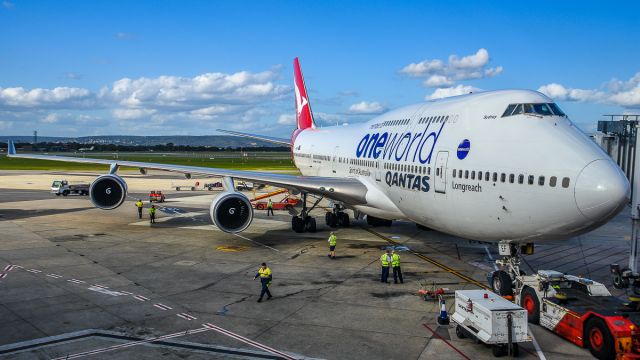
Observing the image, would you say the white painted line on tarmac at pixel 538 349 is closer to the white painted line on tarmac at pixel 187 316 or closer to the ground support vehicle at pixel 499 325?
the ground support vehicle at pixel 499 325

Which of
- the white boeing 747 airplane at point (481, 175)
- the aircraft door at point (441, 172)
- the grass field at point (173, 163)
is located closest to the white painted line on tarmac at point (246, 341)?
the white boeing 747 airplane at point (481, 175)

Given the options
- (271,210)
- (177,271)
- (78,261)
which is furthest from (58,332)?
(271,210)

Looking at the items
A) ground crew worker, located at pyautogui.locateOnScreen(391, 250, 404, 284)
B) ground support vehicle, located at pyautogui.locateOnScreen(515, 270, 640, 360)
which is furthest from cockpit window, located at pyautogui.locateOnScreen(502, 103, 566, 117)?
ground crew worker, located at pyautogui.locateOnScreen(391, 250, 404, 284)

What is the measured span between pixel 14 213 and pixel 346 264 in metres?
25.7

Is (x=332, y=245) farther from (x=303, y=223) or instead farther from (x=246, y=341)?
(x=246, y=341)

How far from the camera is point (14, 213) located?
1357 inches

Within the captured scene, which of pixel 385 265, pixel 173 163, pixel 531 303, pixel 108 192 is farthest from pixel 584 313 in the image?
pixel 173 163

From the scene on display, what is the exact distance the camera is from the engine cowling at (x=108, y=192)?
92.6ft

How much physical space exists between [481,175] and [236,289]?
337 inches

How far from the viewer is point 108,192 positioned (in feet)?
93.1

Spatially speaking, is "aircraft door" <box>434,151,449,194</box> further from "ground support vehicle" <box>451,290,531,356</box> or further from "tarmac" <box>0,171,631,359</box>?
"ground support vehicle" <box>451,290,531,356</box>

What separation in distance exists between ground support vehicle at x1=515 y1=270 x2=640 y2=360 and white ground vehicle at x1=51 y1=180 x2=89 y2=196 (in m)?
42.7

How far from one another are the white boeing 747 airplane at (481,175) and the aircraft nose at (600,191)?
2 centimetres

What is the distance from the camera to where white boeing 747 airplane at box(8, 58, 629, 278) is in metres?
12.4
